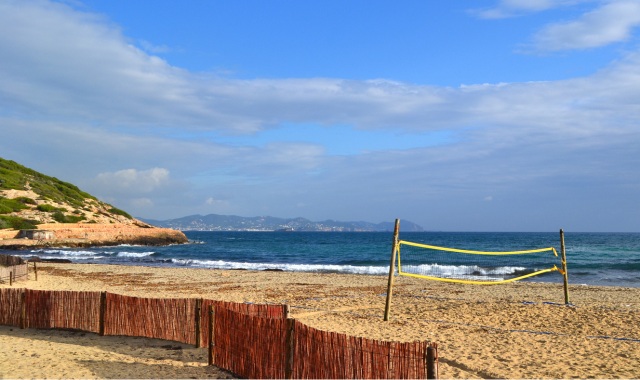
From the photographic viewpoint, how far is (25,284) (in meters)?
21.3

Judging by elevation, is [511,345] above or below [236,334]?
below

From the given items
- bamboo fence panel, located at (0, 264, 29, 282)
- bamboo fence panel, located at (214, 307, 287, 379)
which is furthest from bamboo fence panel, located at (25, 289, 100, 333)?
bamboo fence panel, located at (0, 264, 29, 282)

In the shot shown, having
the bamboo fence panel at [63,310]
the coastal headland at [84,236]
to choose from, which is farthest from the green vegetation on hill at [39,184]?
the bamboo fence panel at [63,310]

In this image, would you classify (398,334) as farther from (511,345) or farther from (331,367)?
(331,367)

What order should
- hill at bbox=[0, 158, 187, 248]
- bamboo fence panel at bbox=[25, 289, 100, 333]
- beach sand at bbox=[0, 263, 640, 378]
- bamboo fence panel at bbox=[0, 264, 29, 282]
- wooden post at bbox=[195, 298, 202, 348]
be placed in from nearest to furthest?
beach sand at bbox=[0, 263, 640, 378] < wooden post at bbox=[195, 298, 202, 348] < bamboo fence panel at bbox=[25, 289, 100, 333] < bamboo fence panel at bbox=[0, 264, 29, 282] < hill at bbox=[0, 158, 187, 248]

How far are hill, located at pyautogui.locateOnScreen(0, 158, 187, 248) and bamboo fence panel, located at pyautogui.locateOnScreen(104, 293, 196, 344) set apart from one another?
51.1 meters

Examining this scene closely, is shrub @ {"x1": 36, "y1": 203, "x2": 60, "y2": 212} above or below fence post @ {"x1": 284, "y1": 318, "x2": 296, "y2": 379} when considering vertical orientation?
above

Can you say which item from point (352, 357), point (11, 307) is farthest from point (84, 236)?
point (352, 357)

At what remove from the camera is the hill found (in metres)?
65.2

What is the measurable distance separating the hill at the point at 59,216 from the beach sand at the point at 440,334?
156ft

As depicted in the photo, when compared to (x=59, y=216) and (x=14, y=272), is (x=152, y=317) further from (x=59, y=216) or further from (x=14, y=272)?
(x=59, y=216)

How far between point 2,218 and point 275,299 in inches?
2344

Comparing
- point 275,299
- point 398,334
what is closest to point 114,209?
point 275,299

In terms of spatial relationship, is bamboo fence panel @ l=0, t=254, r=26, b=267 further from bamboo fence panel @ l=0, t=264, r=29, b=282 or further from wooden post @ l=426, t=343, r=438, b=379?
wooden post @ l=426, t=343, r=438, b=379
